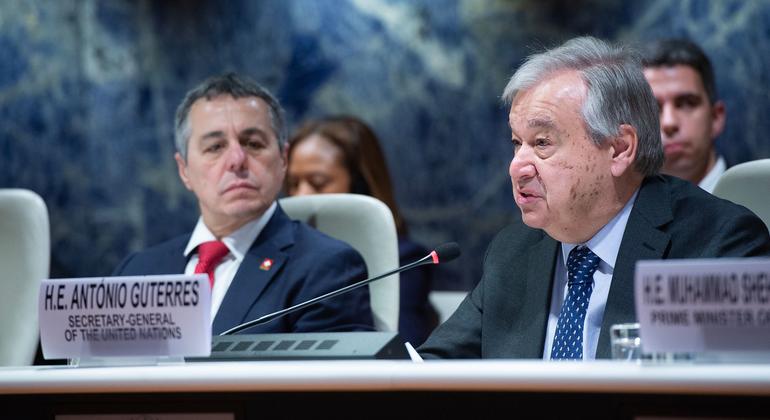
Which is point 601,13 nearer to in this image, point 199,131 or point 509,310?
point 199,131

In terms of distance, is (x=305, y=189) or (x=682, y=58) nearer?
(x=682, y=58)

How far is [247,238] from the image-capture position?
261 centimetres

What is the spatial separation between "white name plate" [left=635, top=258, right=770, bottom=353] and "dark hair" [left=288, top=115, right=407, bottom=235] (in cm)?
224

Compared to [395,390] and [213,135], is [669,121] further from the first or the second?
[395,390]

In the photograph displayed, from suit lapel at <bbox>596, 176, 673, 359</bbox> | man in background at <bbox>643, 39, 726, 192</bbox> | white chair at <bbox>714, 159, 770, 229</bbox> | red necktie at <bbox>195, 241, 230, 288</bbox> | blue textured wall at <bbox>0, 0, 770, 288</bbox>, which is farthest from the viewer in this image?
blue textured wall at <bbox>0, 0, 770, 288</bbox>

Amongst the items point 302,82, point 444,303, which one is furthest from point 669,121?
point 302,82

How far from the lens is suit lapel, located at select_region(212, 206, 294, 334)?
2383 millimetres

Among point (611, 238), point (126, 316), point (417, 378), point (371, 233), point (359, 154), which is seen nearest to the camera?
point (417, 378)

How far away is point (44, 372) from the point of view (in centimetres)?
130

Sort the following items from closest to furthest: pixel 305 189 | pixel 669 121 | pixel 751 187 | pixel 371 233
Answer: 1. pixel 751 187
2. pixel 371 233
3. pixel 669 121
4. pixel 305 189

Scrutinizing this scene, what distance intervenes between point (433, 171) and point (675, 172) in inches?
49.3

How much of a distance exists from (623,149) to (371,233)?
839 mm

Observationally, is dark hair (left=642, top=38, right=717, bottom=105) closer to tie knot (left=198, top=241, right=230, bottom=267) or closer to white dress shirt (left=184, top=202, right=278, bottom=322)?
white dress shirt (left=184, top=202, right=278, bottom=322)

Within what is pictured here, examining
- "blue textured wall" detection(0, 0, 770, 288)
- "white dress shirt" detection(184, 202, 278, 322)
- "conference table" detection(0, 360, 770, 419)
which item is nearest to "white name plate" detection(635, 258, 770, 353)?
"conference table" detection(0, 360, 770, 419)
